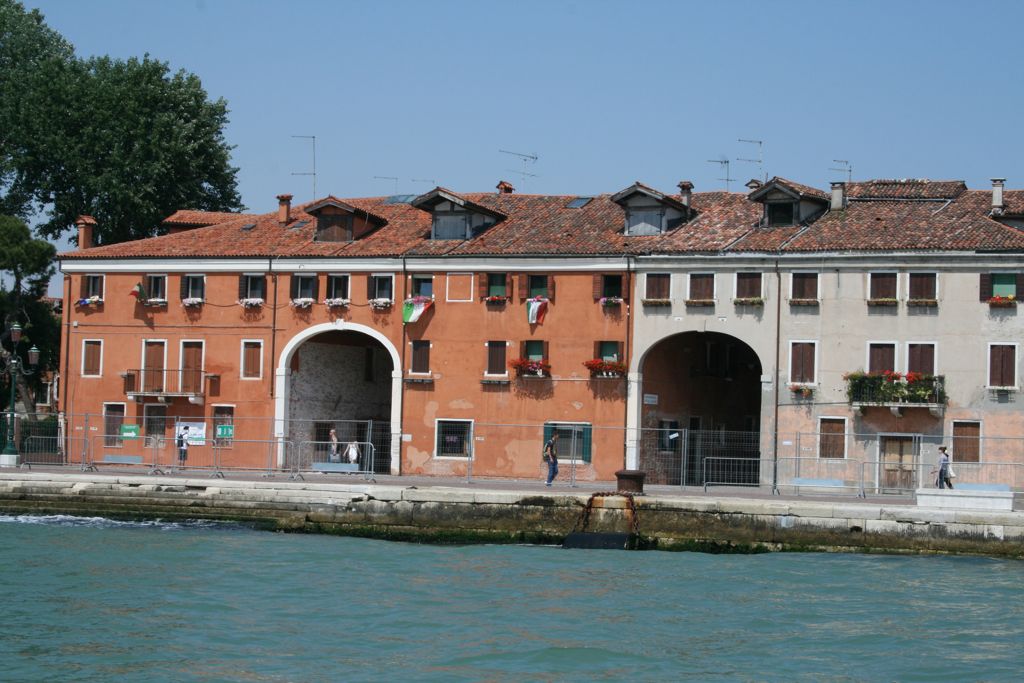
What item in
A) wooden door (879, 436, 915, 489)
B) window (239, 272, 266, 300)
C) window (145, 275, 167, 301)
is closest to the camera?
wooden door (879, 436, 915, 489)

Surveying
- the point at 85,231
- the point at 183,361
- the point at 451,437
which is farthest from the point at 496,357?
the point at 85,231

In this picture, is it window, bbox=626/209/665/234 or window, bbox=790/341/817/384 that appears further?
window, bbox=626/209/665/234

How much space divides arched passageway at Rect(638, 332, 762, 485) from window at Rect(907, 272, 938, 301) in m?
6.27

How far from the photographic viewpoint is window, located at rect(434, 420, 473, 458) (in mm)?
47500

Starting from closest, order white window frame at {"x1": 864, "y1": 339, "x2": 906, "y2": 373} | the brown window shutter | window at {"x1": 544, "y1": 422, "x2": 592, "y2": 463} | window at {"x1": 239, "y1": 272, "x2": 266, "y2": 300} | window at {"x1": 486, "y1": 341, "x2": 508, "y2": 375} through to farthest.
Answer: the brown window shutter, white window frame at {"x1": 864, "y1": 339, "x2": 906, "y2": 373}, window at {"x1": 544, "y1": 422, "x2": 592, "y2": 463}, window at {"x1": 486, "y1": 341, "x2": 508, "y2": 375}, window at {"x1": 239, "y1": 272, "x2": 266, "y2": 300}

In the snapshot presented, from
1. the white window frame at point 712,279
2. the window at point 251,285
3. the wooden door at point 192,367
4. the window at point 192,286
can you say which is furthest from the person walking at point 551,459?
the window at point 192,286

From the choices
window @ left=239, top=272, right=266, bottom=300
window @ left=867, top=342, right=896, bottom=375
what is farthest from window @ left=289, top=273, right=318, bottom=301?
window @ left=867, top=342, right=896, bottom=375

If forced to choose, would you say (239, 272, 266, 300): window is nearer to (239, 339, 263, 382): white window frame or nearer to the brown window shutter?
(239, 339, 263, 382): white window frame

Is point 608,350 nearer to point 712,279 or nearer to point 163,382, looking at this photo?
point 712,279

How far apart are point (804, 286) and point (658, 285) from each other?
445cm

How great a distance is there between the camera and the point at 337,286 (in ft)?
162

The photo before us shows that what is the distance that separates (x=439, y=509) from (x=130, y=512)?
8225 millimetres

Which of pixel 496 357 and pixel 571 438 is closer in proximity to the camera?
pixel 571 438

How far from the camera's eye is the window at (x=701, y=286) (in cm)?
4559
